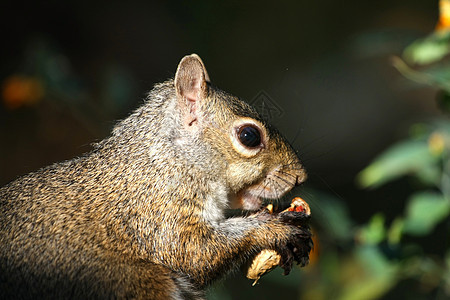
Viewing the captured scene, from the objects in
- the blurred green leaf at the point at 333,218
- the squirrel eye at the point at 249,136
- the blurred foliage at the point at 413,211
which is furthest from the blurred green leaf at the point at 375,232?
the squirrel eye at the point at 249,136

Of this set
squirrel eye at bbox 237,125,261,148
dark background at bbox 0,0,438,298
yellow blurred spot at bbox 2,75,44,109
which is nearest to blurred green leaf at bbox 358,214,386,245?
squirrel eye at bbox 237,125,261,148

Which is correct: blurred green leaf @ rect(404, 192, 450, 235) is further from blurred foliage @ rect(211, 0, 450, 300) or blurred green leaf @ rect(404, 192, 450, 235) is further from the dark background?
Answer: the dark background

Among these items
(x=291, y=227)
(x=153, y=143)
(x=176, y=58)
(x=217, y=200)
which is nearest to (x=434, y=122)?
(x=291, y=227)

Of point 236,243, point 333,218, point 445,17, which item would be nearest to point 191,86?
point 236,243

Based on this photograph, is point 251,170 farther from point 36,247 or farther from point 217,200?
point 36,247

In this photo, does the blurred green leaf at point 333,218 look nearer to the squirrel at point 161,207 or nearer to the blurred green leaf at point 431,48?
the squirrel at point 161,207
